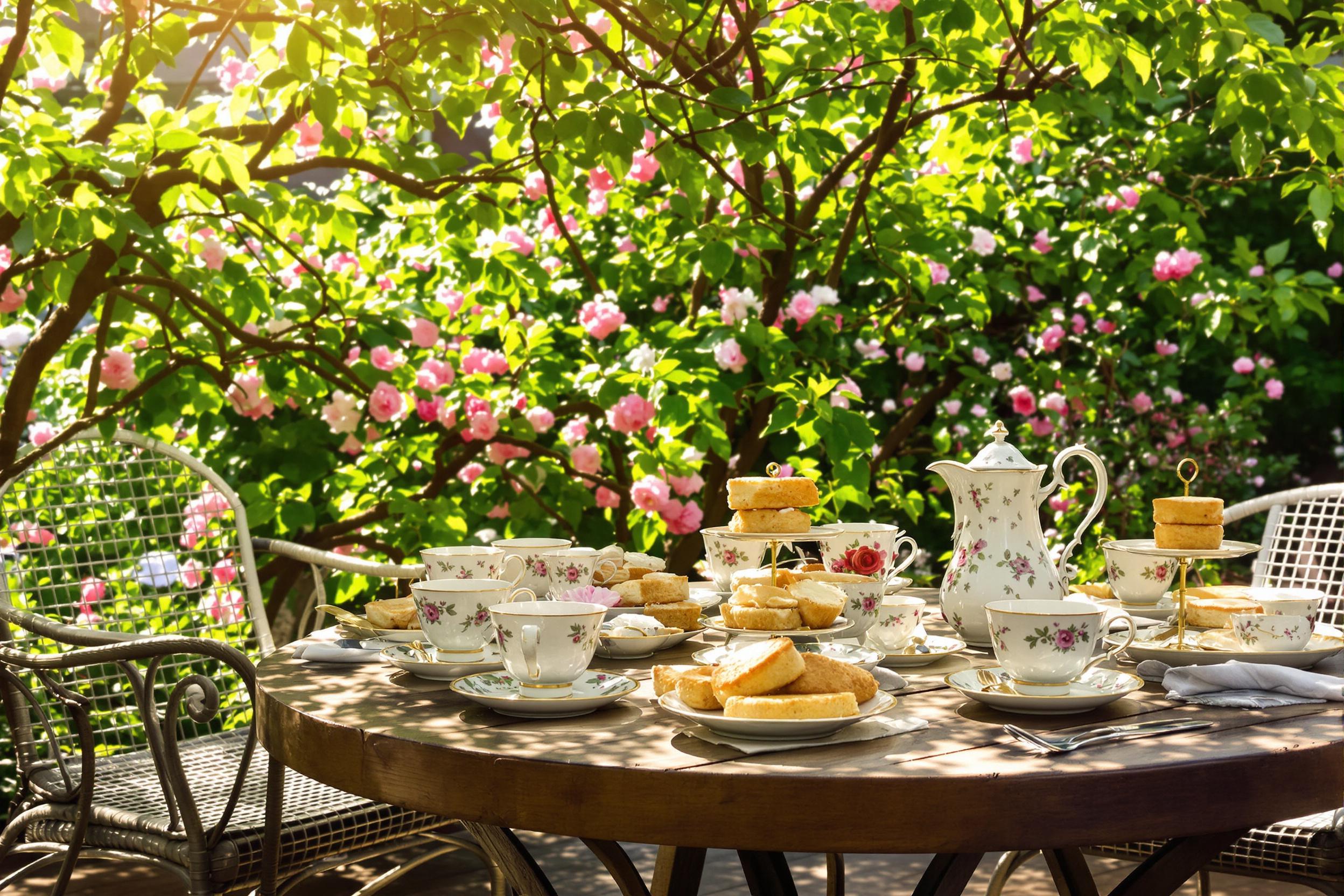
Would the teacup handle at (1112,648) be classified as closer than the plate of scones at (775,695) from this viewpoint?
No

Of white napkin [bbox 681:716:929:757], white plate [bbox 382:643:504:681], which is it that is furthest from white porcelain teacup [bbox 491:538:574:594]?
white napkin [bbox 681:716:929:757]

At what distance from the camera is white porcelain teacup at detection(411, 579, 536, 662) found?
1.46m

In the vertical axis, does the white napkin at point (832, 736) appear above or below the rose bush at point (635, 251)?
below

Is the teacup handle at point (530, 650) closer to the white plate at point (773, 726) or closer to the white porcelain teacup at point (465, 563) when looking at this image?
the white plate at point (773, 726)

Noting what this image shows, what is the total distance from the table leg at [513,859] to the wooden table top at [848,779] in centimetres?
13

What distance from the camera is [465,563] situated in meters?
1.69

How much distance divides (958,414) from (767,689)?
351 cm

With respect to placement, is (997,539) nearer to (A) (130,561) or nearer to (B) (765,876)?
(B) (765,876)

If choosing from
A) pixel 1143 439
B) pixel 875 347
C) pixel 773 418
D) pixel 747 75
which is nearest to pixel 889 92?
pixel 747 75

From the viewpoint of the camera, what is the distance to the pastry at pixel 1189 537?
153 centimetres

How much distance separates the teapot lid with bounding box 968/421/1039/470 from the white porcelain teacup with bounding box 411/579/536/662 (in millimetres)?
595

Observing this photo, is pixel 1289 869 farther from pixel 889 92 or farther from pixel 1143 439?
pixel 1143 439

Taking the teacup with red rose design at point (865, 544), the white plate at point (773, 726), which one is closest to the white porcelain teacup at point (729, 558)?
the teacup with red rose design at point (865, 544)

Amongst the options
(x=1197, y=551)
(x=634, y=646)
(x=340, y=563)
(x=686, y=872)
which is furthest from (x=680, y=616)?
(x=340, y=563)
